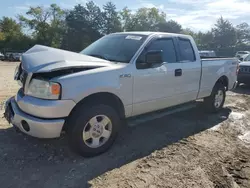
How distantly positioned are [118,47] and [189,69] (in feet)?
5.24

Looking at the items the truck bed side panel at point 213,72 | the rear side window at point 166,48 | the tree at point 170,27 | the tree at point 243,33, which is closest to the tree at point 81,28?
the tree at point 170,27

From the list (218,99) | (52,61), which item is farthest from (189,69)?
(52,61)

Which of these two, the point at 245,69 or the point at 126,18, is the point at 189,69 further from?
the point at 126,18

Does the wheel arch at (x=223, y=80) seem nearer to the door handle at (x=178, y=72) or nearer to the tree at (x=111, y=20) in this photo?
the door handle at (x=178, y=72)

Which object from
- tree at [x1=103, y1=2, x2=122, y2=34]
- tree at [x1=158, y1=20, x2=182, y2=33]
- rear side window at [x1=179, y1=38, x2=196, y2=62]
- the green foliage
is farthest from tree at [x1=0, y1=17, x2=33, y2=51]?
rear side window at [x1=179, y1=38, x2=196, y2=62]

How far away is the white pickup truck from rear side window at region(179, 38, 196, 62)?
0.03m

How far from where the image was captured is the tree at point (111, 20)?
64.7 metres

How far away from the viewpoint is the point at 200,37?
219 feet

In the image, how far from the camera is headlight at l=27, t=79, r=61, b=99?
10.2 ft

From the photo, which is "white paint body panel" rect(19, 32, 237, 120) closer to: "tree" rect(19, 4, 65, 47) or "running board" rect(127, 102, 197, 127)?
"running board" rect(127, 102, 197, 127)

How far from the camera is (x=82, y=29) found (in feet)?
197

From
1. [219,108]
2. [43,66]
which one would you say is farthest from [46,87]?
[219,108]

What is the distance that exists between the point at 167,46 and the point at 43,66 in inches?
98.2

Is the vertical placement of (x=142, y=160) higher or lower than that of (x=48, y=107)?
lower
